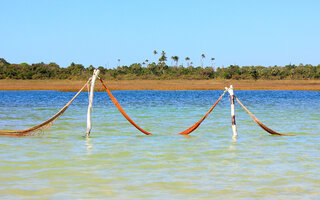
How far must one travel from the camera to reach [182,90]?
10269 centimetres

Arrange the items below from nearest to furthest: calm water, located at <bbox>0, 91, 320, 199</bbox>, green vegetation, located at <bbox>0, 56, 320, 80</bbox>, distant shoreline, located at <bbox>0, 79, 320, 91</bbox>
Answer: calm water, located at <bbox>0, 91, 320, 199</bbox>
distant shoreline, located at <bbox>0, 79, 320, 91</bbox>
green vegetation, located at <bbox>0, 56, 320, 80</bbox>

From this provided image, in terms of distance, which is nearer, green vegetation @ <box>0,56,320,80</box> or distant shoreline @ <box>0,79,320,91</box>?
distant shoreline @ <box>0,79,320,91</box>

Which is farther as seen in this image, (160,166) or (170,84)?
(170,84)

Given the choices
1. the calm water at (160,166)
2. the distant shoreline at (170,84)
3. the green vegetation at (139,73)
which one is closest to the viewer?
the calm water at (160,166)

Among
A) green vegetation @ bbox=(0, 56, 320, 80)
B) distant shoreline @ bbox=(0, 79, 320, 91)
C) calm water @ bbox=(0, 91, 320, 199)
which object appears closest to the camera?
calm water @ bbox=(0, 91, 320, 199)

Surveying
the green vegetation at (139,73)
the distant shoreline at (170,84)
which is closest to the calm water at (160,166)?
the distant shoreline at (170,84)

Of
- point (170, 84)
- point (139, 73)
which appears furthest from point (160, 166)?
point (139, 73)

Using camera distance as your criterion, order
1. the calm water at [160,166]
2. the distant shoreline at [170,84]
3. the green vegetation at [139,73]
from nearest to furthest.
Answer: the calm water at [160,166] < the distant shoreline at [170,84] < the green vegetation at [139,73]

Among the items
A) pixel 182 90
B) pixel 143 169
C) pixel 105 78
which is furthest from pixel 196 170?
pixel 105 78

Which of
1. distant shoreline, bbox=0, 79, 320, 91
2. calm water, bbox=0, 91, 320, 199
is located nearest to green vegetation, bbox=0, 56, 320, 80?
distant shoreline, bbox=0, 79, 320, 91

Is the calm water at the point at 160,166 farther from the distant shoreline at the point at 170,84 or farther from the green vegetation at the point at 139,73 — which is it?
the green vegetation at the point at 139,73

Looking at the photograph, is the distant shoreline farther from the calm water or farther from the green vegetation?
the calm water

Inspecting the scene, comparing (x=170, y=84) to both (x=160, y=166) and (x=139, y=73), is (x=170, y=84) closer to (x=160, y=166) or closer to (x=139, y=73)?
(x=139, y=73)

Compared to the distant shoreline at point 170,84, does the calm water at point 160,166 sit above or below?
below
